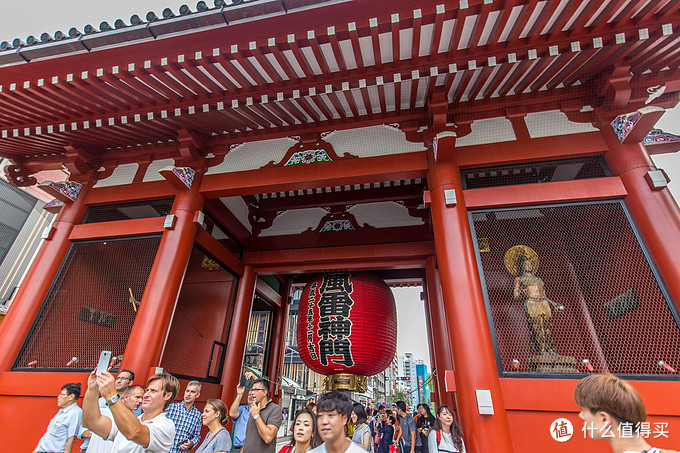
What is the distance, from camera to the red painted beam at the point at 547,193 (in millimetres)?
3854

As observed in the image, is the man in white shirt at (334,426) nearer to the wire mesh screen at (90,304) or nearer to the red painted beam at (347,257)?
the wire mesh screen at (90,304)

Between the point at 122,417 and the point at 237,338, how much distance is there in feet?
16.1

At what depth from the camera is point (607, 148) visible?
4082 mm

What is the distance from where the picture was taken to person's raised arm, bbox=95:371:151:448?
1.45 metres

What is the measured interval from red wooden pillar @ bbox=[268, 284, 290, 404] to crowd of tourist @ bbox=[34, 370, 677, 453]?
3.48 meters

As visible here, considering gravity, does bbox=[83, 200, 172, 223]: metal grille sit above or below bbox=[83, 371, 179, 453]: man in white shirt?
above

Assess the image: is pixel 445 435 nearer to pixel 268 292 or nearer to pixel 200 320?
pixel 200 320

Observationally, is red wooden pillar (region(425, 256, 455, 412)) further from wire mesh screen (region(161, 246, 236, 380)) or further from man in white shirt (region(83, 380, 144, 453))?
→ man in white shirt (region(83, 380, 144, 453))

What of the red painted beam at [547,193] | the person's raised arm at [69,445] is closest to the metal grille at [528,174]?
the red painted beam at [547,193]

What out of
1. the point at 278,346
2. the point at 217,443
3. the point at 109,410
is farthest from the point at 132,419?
the point at 278,346

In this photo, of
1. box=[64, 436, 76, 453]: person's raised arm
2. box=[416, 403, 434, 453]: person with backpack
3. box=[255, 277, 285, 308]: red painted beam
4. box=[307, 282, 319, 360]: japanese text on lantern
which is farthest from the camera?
box=[255, 277, 285, 308]: red painted beam

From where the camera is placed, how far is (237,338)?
20.4ft

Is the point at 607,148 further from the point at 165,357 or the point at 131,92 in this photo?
the point at 165,357

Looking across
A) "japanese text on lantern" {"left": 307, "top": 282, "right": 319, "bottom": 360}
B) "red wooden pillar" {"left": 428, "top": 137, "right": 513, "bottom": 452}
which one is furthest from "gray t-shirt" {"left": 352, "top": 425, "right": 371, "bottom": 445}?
"red wooden pillar" {"left": 428, "top": 137, "right": 513, "bottom": 452}
